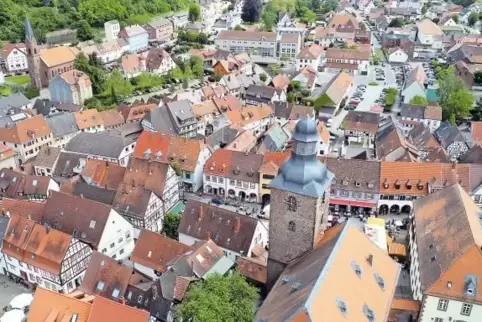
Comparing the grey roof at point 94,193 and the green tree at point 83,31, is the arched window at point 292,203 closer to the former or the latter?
the grey roof at point 94,193

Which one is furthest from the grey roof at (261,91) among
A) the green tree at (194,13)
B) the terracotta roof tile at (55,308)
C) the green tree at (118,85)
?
the green tree at (194,13)

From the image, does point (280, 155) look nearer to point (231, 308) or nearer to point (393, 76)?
point (231, 308)

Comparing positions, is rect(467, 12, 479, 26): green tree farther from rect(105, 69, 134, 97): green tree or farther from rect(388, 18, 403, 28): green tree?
rect(105, 69, 134, 97): green tree

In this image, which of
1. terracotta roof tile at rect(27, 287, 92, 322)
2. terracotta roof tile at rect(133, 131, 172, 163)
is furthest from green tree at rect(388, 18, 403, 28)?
terracotta roof tile at rect(27, 287, 92, 322)

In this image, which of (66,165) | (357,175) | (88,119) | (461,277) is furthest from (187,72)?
(461,277)

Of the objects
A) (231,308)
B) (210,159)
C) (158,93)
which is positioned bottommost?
(158,93)

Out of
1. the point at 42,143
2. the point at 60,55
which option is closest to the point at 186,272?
the point at 42,143
